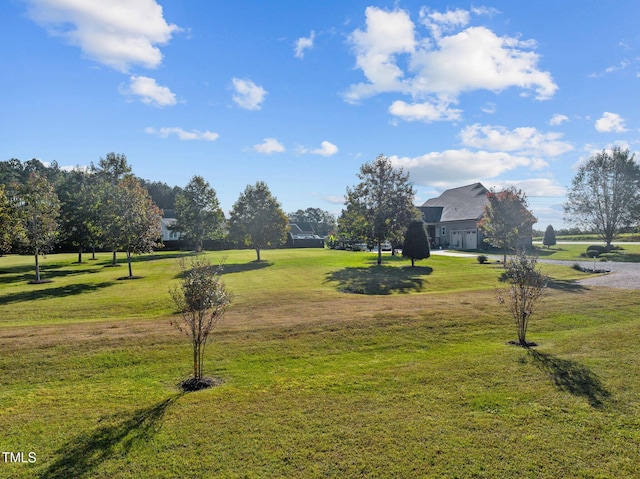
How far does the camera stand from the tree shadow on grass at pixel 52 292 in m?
18.6

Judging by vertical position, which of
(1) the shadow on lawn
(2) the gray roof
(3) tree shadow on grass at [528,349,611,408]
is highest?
(2) the gray roof

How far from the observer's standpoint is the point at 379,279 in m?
24.9

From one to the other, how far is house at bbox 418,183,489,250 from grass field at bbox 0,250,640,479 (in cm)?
3538

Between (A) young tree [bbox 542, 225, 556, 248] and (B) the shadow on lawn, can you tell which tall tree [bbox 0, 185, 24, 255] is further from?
(A) young tree [bbox 542, 225, 556, 248]

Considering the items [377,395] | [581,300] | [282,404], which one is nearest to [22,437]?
[282,404]

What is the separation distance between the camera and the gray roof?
Result: 50.5 m

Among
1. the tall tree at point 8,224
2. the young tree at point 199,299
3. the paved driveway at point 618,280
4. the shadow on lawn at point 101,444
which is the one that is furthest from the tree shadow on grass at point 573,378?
the tall tree at point 8,224

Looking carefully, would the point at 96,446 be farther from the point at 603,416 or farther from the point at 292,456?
the point at 603,416

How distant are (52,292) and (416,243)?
25.2 meters

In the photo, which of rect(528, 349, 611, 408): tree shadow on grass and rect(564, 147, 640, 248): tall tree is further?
rect(564, 147, 640, 248): tall tree

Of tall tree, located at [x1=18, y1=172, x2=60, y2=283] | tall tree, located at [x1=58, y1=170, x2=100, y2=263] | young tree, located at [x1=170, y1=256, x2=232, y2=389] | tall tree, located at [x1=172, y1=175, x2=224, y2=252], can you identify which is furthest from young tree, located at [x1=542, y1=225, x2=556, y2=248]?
tall tree, located at [x1=18, y1=172, x2=60, y2=283]

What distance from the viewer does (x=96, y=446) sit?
560cm

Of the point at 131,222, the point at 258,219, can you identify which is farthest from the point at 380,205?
the point at 131,222

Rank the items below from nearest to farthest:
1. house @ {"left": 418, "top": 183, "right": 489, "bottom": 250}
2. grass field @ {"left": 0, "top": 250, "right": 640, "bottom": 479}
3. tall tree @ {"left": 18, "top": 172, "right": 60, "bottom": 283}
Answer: grass field @ {"left": 0, "top": 250, "right": 640, "bottom": 479} → tall tree @ {"left": 18, "top": 172, "right": 60, "bottom": 283} → house @ {"left": 418, "top": 183, "right": 489, "bottom": 250}
